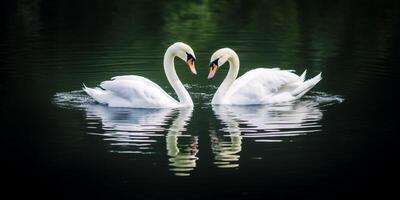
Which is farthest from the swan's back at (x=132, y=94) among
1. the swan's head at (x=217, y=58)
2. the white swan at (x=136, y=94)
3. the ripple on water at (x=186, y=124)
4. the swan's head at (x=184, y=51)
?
the swan's head at (x=217, y=58)

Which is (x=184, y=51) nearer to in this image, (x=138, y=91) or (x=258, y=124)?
(x=138, y=91)

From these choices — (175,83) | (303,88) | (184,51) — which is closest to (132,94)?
(175,83)

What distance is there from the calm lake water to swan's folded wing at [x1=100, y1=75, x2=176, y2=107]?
189 millimetres

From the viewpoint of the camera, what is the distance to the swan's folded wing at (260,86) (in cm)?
1588

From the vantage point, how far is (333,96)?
1644 cm

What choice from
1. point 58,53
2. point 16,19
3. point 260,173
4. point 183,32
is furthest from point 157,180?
point 16,19

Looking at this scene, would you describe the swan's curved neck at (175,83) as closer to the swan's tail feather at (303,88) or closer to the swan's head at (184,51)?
the swan's head at (184,51)

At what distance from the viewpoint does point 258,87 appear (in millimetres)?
15898

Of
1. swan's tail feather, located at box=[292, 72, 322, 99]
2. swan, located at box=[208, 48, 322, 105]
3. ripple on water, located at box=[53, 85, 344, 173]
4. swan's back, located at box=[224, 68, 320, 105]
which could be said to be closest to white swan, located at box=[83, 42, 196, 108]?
ripple on water, located at box=[53, 85, 344, 173]

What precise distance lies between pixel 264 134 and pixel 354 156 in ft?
5.19

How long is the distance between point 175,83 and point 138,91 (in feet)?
3.41

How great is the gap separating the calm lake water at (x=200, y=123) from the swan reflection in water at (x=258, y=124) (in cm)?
3

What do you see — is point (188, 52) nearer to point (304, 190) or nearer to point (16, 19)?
point (304, 190)

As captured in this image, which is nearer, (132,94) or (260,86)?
(132,94)
